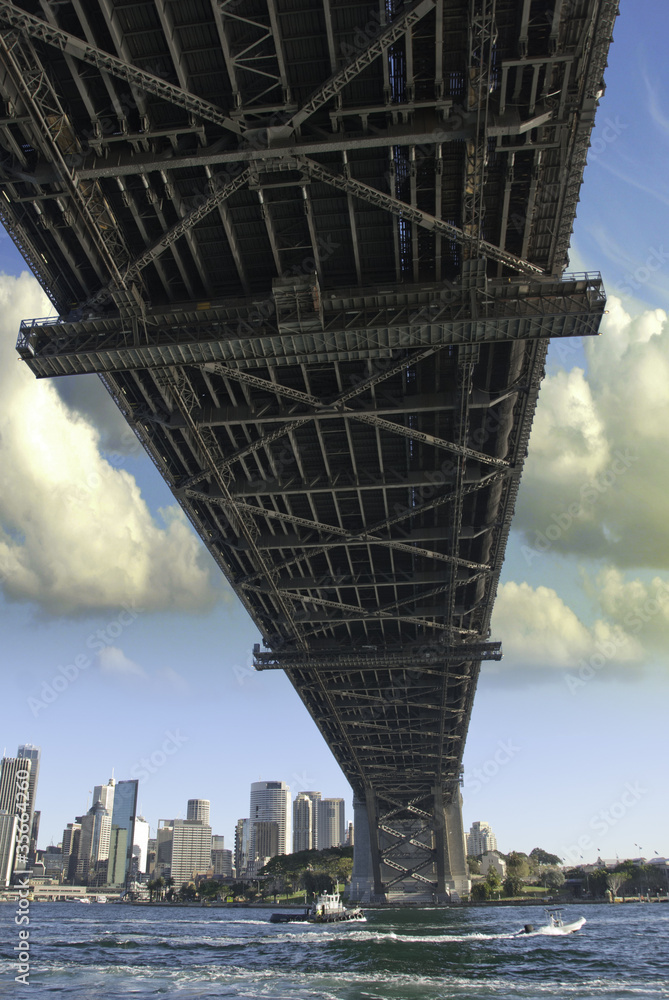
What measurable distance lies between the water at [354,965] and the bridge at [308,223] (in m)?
20.2

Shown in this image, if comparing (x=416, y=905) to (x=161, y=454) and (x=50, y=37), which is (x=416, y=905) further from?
(x=50, y=37)

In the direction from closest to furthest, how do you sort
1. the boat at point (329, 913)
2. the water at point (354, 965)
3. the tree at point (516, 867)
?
Result: the water at point (354, 965) → the boat at point (329, 913) → the tree at point (516, 867)

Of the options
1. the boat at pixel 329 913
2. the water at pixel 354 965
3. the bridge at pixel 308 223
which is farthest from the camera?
the boat at pixel 329 913

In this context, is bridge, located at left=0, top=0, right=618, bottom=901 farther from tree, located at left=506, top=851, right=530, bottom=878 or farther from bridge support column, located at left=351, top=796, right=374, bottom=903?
tree, located at left=506, top=851, right=530, bottom=878

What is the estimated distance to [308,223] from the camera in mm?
22422

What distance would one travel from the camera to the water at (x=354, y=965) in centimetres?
3173

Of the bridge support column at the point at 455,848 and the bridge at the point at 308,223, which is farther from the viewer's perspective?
the bridge support column at the point at 455,848

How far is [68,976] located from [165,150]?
125 feet

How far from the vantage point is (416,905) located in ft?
363

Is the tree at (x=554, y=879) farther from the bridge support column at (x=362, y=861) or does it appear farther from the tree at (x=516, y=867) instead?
the bridge support column at (x=362, y=861)

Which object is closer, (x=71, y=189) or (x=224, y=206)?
(x=71, y=189)

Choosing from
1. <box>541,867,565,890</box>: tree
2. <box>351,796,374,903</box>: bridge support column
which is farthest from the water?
<box>541,867,565,890</box>: tree

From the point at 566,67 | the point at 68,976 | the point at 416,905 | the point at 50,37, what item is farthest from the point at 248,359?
the point at 416,905

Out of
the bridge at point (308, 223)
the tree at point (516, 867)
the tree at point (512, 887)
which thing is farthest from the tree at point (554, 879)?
the bridge at point (308, 223)
